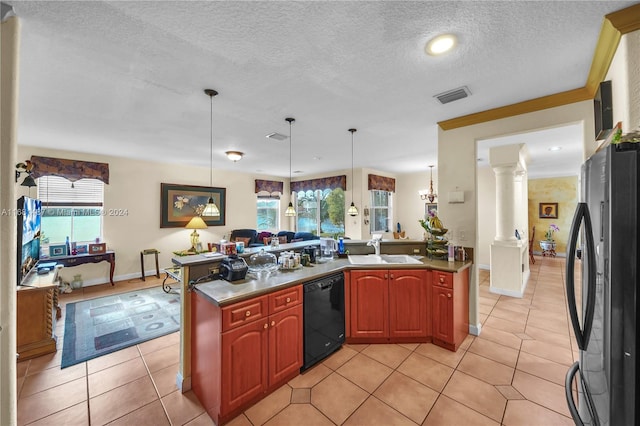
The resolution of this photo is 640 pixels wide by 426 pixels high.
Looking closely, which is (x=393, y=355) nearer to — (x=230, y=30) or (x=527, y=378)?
(x=527, y=378)

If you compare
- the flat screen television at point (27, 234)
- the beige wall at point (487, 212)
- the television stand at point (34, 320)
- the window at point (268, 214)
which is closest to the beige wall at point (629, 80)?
the beige wall at point (487, 212)

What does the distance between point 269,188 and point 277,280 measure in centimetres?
562

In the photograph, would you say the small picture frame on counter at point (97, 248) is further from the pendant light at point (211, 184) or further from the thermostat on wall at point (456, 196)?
the thermostat on wall at point (456, 196)

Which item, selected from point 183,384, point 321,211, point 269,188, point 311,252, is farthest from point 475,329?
point 269,188

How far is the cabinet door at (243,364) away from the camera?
1655 millimetres

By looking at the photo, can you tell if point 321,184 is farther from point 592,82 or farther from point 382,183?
point 592,82

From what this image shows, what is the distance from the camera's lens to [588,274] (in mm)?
1088

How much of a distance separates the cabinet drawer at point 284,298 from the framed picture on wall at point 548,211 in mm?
9182

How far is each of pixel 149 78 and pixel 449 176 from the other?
3237 mm

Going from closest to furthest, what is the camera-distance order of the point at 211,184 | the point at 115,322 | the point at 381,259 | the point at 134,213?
1. the point at 381,259
2. the point at 115,322
3. the point at 134,213
4. the point at 211,184

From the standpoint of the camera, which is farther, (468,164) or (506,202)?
(506,202)

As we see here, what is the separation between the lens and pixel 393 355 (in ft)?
8.04

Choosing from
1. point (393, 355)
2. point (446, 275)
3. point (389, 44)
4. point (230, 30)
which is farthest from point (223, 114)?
point (393, 355)

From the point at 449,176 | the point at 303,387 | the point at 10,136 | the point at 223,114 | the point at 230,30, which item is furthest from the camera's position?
the point at 449,176
